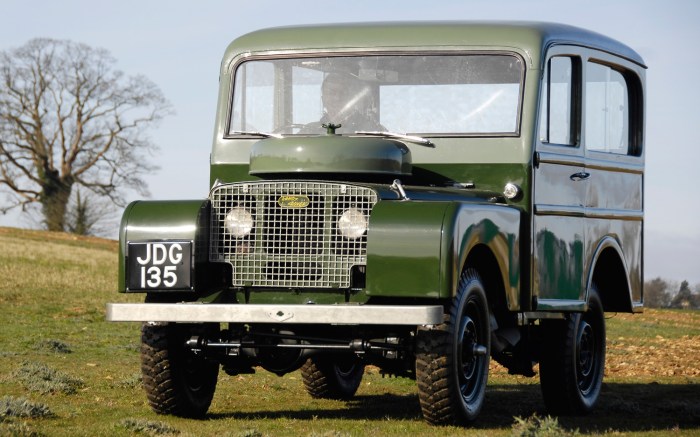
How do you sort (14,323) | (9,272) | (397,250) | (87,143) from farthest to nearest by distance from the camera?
(87,143)
(9,272)
(14,323)
(397,250)

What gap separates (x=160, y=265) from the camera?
8.45 metres

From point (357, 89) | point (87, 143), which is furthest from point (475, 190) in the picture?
point (87, 143)

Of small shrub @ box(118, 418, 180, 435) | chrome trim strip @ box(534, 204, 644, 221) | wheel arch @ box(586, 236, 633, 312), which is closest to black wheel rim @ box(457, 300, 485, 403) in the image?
chrome trim strip @ box(534, 204, 644, 221)

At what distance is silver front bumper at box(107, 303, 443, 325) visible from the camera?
25.1 feet

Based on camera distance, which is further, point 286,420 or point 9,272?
point 9,272

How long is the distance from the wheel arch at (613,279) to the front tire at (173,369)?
143 inches

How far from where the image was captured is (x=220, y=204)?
859 centimetres

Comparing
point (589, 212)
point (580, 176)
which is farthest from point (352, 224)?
point (589, 212)

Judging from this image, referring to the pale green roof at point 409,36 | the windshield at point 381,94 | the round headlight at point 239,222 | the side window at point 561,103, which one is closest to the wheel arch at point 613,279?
the side window at point 561,103

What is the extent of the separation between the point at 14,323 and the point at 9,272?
38.4 feet

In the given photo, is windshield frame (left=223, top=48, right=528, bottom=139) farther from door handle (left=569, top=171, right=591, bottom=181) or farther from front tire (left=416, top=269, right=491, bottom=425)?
front tire (left=416, top=269, right=491, bottom=425)

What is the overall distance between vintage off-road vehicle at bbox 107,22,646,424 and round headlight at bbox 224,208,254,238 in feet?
0.03

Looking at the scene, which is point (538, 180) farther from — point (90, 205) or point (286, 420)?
point (90, 205)

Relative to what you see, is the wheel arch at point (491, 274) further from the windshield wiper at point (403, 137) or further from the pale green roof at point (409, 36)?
the pale green roof at point (409, 36)
